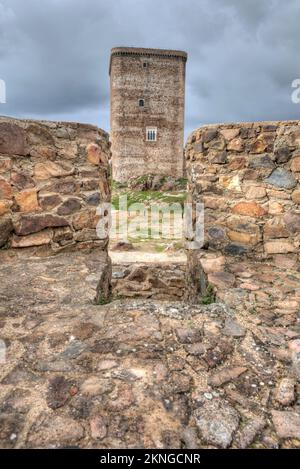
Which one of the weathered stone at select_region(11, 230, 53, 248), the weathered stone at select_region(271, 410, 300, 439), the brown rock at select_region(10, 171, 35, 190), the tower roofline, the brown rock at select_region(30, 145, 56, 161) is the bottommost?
the weathered stone at select_region(271, 410, 300, 439)

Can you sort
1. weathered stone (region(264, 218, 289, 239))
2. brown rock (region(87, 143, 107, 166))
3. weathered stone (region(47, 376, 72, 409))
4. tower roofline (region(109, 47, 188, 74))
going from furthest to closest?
tower roofline (region(109, 47, 188, 74)), brown rock (region(87, 143, 107, 166)), weathered stone (region(264, 218, 289, 239)), weathered stone (region(47, 376, 72, 409))

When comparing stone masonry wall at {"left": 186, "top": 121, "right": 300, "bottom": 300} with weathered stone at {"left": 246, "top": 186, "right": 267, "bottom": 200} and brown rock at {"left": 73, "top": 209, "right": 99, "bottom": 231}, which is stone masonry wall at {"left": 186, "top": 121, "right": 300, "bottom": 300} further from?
brown rock at {"left": 73, "top": 209, "right": 99, "bottom": 231}

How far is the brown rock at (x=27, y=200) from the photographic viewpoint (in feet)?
9.84

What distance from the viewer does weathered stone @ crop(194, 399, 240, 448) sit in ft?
3.71

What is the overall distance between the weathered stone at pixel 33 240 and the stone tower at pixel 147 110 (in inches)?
882

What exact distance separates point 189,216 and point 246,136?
1.18 metres

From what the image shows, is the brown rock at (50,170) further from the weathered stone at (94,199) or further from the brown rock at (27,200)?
the weathered stone at (94,199)

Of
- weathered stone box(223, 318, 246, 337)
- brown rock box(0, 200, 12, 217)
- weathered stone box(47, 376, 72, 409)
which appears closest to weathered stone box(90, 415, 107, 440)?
weathered stone box(47, 376, 72, 409)

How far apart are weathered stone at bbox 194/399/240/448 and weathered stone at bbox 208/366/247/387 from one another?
112 mm

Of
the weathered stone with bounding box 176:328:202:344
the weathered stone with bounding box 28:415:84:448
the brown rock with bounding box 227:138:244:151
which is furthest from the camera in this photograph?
the brown rock with bounding box 227:138:244:151

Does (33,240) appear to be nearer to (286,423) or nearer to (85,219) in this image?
(85,219)

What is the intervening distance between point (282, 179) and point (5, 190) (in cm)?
281

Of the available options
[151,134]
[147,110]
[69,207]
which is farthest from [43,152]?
[147,110]

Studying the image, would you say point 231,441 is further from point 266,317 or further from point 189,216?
point 189,216
